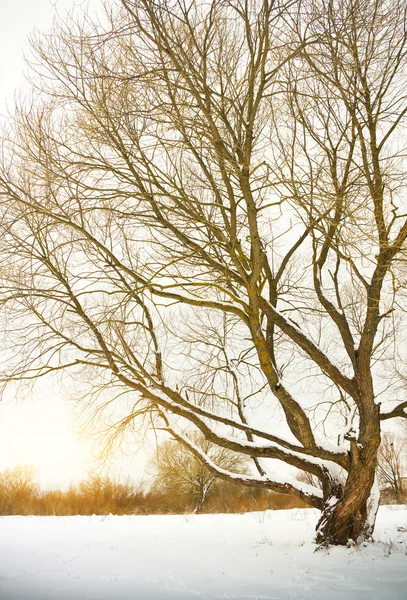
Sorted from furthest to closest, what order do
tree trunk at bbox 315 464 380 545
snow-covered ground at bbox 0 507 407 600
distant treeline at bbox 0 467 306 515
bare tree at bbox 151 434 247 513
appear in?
bare tree at bbox 151 434 247 513, distant treeline at bbox 0 467 306 515, tree trunk at bbox 315 464 380 545, snow-covered ground at bbox 0 507 407 600

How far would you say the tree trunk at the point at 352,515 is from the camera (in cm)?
523

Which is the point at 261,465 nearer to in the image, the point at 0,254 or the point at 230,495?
the point at 0,254

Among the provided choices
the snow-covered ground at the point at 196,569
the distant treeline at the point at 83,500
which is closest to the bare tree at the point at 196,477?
the distant treeline at the point at 83,500

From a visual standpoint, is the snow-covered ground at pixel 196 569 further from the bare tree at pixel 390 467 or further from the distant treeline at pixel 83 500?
the bare tree at pixel 390 467

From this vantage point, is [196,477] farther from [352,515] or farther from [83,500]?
[352,515]

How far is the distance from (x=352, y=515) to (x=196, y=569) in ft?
8.09

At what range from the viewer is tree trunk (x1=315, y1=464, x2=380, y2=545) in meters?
5.23

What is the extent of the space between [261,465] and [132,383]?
287 cm

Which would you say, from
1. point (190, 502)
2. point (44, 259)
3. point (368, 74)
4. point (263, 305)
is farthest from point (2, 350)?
point (190, 502)

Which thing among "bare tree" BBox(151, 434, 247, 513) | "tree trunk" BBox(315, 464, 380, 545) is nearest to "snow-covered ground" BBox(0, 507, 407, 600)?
"tree trunk" BBox(315, 464, 380, 545)

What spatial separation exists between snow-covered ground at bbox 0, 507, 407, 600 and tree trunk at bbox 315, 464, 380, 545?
24 cm

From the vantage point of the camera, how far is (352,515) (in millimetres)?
5266

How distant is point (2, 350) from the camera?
587cm

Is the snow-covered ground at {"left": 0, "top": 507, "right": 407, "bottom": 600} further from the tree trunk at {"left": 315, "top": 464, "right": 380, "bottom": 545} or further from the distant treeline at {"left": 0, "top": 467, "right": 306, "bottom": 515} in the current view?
the distant treeline at {"left": 0, "top": 467, "right": 306, "bottom": 515}
